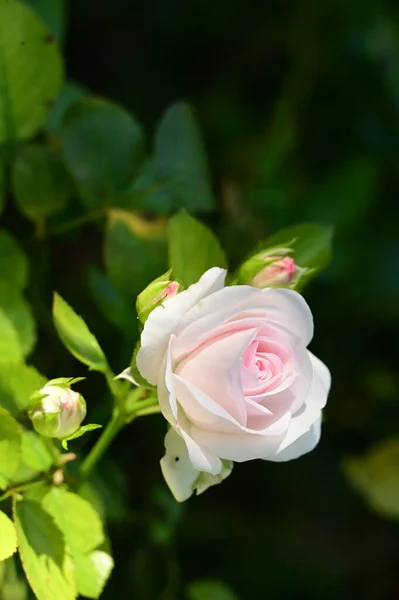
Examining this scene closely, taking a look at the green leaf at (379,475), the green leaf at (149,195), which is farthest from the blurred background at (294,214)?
the green leaf at (149,195)

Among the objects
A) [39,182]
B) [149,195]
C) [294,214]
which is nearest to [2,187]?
[39,182]

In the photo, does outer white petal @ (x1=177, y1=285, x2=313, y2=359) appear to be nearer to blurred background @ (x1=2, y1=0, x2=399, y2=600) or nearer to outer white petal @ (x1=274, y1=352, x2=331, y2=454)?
outer white petal @ (x1=274, y1=352, x2=331, y2=454)

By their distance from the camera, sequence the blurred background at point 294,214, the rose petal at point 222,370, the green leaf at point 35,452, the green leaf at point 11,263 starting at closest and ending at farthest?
the rose petal at point 222,370 → the green leaf at point 35,452 → the green leaf at point 11,263 → the blurred background at point 294,214

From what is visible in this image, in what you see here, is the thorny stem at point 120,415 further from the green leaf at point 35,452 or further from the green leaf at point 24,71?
the green leaf at point 24,71

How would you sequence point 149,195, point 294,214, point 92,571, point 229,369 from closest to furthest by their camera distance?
point 229,369, point 92,571, point 149,195, point 294,214

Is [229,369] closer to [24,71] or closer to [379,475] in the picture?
[24,71]

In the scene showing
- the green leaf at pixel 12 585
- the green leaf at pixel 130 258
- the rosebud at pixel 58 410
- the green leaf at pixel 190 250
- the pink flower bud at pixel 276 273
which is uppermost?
the pink flower bud at pixel 276 273

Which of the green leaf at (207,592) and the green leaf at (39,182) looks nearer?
the green leaf at (39,182)
